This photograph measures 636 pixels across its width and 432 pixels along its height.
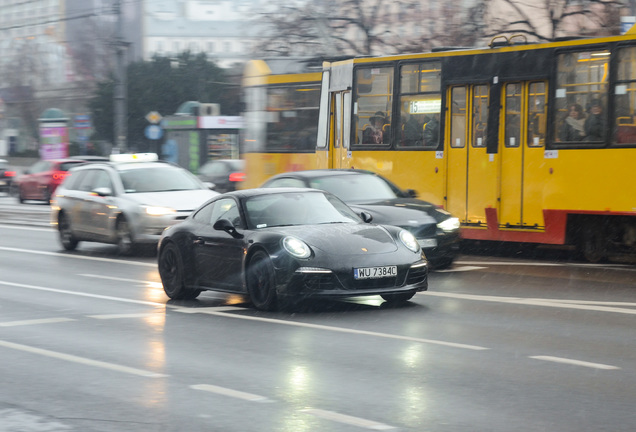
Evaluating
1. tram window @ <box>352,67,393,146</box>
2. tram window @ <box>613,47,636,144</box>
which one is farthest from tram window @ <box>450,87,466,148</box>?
tram window @ <box>613,47,636,144</box>

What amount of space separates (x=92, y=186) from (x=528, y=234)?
25.3ft

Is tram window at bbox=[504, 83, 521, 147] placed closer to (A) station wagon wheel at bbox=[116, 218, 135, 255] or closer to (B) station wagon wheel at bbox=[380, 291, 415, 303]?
(A) station wagon wheel at bbox=[116, 218, 135, 255]

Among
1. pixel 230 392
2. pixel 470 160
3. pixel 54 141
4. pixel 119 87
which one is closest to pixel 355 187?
pixel 470 160

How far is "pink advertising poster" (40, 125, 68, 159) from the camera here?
51.7 m

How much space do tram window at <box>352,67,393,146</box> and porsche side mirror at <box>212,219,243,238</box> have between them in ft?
28.3

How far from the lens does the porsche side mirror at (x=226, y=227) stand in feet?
37.8

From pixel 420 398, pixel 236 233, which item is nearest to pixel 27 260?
pixel 236 233

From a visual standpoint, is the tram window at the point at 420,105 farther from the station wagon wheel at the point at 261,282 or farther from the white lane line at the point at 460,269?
the station wagon wheel at the point at 261,282

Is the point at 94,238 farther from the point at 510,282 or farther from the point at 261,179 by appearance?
the point at 510,282

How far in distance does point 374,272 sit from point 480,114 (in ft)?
26.1

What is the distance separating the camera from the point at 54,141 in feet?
170

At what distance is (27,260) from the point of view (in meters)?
18.0

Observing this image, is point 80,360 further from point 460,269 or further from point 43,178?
point 43,178

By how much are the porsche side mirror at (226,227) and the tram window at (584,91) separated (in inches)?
271
